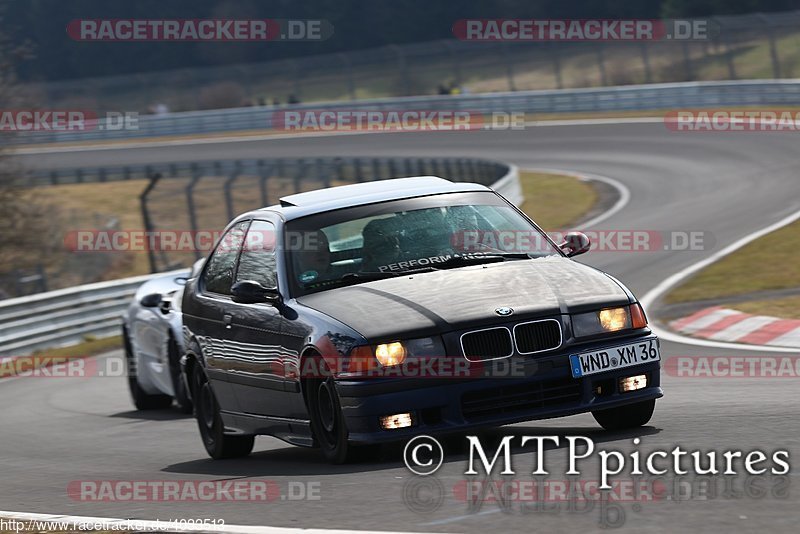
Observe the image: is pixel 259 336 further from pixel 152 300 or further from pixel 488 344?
pixel 152 300

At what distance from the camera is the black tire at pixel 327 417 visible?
741cm

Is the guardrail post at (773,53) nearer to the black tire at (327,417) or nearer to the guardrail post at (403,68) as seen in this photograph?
the guardrail post at (403,68)

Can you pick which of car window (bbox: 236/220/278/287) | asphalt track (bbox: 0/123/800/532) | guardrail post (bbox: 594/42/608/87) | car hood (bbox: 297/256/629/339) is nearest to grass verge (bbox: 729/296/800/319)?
asphalt track (bbox: 0/123/800/532)

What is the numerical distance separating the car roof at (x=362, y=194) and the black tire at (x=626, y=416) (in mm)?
1596

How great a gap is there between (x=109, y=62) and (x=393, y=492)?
8375 cm

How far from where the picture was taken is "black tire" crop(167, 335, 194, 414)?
11938 mm

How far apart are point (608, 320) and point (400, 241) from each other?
134cm

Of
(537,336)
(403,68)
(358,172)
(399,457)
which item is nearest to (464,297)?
(537,336)

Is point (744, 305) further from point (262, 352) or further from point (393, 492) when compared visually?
point (393, 492)

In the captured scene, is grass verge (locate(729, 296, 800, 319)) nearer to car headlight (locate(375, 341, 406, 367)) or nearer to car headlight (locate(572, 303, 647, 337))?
car headlight (locate(572, 303, 647, 337))

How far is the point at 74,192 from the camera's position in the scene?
143ft

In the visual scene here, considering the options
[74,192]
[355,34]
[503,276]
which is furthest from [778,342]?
[355,34]

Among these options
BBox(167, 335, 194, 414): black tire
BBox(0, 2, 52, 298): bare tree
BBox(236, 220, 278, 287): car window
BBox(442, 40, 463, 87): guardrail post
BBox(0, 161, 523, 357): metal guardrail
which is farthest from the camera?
BBox(442, 40, 463, 87): guardrail post

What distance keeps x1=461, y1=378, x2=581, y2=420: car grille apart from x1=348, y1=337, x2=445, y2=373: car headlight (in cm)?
29
